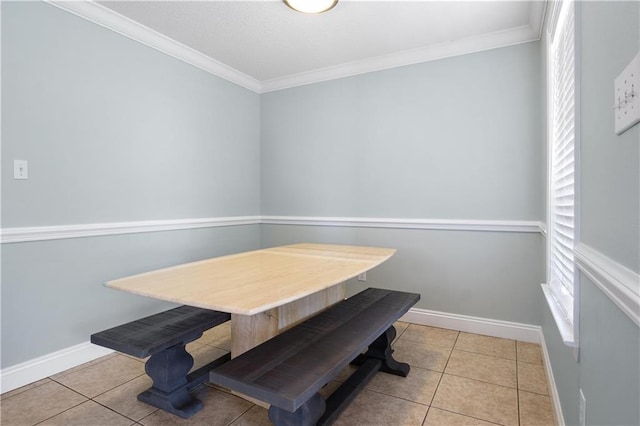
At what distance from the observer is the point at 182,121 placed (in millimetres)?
2955

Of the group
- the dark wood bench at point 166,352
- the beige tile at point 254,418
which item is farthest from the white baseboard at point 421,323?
the beige tile at point 254,418

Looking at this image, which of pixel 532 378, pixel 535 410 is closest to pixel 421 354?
pixel 532 378

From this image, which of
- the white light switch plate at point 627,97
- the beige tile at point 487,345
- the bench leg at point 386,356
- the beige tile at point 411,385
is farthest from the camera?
the beige tile at point 487,345

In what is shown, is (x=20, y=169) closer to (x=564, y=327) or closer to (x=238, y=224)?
(x=238, y=224)

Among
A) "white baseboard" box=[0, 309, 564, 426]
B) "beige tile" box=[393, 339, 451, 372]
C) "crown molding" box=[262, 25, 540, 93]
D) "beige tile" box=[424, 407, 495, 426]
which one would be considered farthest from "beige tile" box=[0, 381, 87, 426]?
"crown molding" box=[262, 25, 540, 93]

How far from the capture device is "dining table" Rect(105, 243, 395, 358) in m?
1.32

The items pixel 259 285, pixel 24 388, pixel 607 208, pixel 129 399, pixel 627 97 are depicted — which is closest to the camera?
pixel 627 97

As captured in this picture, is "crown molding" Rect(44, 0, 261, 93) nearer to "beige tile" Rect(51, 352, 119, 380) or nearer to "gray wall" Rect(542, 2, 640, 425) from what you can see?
"beige tile" Rect(51, 352, 119, 380)

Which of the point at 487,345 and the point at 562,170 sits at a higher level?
the point at 562,170

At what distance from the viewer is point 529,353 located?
95.1 inches

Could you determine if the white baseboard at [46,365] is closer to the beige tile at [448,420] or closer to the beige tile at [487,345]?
the beige tile at [448,420]

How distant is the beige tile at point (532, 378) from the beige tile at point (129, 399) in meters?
2.10

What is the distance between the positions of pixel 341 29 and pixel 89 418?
2.94m

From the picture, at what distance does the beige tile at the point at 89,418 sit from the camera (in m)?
1.67
